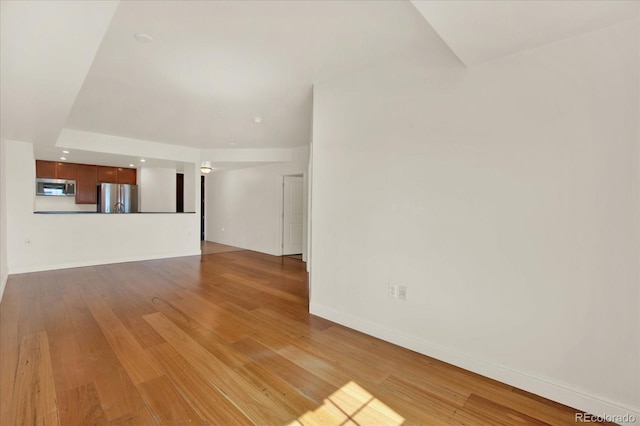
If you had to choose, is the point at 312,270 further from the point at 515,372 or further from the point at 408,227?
the point at 515,372

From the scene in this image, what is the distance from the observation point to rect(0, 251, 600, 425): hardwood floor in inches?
67.0

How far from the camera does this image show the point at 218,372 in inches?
83.4

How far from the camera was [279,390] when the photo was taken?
1925mm

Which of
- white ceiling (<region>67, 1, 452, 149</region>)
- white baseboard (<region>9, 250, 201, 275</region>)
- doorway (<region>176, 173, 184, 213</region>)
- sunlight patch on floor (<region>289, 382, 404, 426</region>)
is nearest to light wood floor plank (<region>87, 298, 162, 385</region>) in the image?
sunlight patch on floor (<region>289, 382, 404, 426</region>)

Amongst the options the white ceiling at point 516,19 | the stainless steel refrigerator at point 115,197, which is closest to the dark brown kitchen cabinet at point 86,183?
the stainless steel refrigerator at point 115,197

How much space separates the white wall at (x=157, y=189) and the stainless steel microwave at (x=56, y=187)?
1.47 m

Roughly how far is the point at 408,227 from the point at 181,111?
3.58 meters

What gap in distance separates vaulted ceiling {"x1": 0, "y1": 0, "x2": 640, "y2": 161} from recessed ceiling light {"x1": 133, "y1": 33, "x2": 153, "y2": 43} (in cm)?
3

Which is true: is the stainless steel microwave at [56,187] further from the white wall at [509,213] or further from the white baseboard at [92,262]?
the white wall at [509,213]

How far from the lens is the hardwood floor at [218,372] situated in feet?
Answer: 5.58

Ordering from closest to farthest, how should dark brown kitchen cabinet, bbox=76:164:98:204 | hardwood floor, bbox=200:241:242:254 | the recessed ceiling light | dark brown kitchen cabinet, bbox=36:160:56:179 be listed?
the recessed ceiling light
dark brown kitchen cabinet, bbox=36:160:56:179
dark brown kitchen cabinet, bbox=76:164:98:204
hardwood floor, bbox=200:241:242:254

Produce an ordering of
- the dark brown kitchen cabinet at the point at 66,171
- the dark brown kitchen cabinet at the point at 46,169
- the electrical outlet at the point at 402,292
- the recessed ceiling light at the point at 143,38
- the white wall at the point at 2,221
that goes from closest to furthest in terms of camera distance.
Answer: the recessed ceiling light at the point at 143,38 < the electrical outlet at the point at 402,292 < the white wall at the point at 2,221 < the dark brown kitchen cabinet at the point at 46,169 < the dark brown kitchen cabinet at the point at 66,171

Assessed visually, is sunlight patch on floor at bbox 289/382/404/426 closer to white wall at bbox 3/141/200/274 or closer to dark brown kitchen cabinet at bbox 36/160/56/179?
white wall at bbox 3/141/200/274

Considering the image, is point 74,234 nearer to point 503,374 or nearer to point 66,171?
point 66,171
